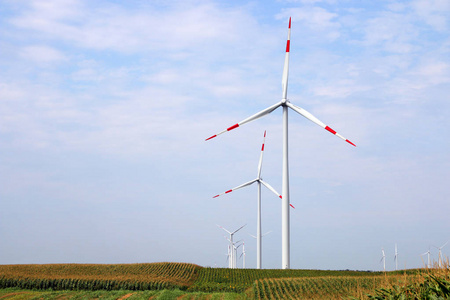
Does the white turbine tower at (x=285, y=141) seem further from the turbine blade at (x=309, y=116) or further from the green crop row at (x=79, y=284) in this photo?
the green crop row at (x=79, y=284)

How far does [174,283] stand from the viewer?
56.1 metres

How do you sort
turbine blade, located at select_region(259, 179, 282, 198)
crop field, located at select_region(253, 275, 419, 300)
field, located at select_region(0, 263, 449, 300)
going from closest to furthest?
field, located at select_region(0, 263, 449, 300)
crop field, located at select_region(253, 275, 419, 300)
turbine blade, located at select_region(259, 179, 282, 198)

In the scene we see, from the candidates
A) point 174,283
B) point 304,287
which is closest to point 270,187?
point 174,283

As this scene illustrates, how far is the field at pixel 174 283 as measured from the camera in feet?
137

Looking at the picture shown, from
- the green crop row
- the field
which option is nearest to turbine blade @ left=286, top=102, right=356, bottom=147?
the field

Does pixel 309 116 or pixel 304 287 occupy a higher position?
pixel 309 116

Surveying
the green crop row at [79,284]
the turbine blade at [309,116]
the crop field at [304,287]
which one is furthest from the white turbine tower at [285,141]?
the green crop row at [79,284]

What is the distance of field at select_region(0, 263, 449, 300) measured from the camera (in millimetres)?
41844

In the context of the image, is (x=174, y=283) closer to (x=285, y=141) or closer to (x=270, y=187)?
(x=285, y=141)

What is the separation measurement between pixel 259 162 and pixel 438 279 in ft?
250

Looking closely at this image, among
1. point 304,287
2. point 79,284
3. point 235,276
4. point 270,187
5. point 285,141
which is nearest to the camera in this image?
point 304,287

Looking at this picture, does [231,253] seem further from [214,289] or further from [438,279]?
[438,279]

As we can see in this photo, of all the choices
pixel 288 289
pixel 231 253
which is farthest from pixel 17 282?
pixel 231 253

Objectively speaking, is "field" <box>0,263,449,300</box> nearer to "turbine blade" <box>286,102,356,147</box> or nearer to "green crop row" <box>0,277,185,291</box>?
"green crop row" <box>0,277,185,291</box>
